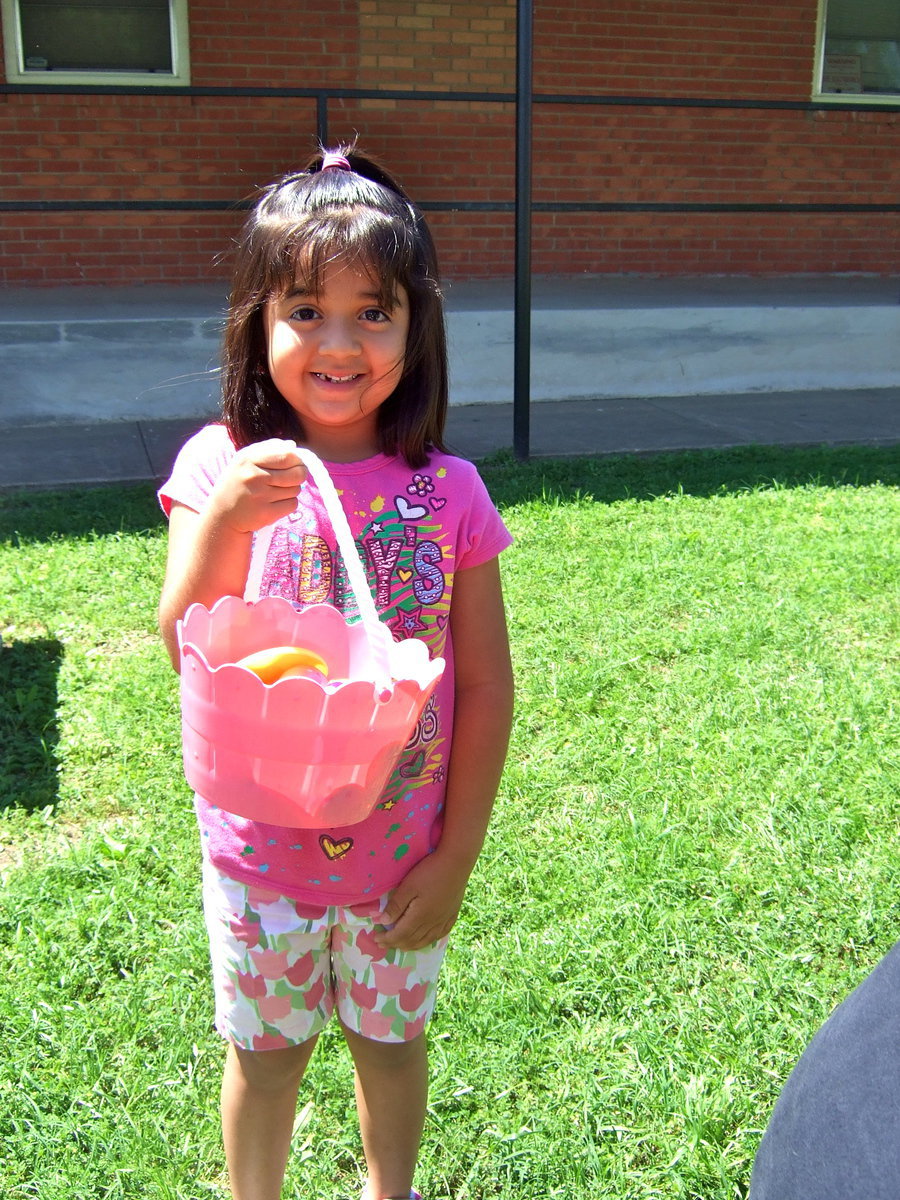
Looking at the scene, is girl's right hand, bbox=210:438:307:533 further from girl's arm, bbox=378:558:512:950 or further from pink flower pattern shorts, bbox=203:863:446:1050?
pink flower pattern shorts, bbox=203:863:446:1050

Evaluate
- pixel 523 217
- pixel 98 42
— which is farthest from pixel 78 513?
pixel 98 42

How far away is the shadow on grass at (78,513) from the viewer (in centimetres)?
489

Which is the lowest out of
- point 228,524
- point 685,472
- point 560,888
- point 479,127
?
point 560,888

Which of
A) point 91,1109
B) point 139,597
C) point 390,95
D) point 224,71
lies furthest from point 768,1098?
point 224,71

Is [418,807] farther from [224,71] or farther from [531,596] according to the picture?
[224,71]

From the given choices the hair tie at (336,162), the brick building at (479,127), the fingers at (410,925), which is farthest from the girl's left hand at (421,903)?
the brick building at (479,127)

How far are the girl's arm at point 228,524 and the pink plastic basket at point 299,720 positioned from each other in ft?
0.12

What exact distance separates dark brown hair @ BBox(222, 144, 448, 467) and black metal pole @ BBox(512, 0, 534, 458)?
4423 millimetres

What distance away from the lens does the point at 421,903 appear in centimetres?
155

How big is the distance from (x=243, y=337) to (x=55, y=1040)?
142cm

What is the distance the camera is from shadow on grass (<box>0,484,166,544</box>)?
193 inches

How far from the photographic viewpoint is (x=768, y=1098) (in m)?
2.13

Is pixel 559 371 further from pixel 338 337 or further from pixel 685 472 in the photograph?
pixel 338 337

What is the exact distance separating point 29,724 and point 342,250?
2.34 m
